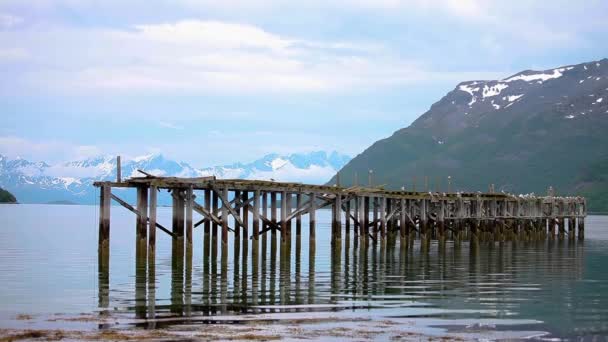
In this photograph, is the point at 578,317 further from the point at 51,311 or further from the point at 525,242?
the point at 525,242

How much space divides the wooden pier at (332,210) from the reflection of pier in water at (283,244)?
83 mm

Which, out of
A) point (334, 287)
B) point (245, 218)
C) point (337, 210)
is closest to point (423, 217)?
point (337, 210)

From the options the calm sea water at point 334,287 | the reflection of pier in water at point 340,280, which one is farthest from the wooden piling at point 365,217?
the calm sea water at point 334,287

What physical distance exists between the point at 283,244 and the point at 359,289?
2333 centimetres

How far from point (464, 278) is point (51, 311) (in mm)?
19886

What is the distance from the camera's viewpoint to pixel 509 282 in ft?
131

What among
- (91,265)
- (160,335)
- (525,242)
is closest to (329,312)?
(160,335)

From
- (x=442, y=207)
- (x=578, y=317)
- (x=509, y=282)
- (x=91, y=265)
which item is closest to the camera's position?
(x=578, y=317)

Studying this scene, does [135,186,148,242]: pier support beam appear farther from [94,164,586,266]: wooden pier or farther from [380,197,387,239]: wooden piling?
[380,197,387,239]: wooden piling

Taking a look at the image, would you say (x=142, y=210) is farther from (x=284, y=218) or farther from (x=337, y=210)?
(x=337, y=210)

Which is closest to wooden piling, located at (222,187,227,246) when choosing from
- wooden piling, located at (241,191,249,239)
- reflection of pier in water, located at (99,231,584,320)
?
reflection of pier in water, located at (99,231,584,320)

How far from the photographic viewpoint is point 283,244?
5869 cm

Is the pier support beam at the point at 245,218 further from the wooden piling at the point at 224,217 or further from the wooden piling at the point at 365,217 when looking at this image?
the wooden piling at the point at 365,217

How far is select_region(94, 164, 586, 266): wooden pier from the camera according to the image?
49500 millimetres
